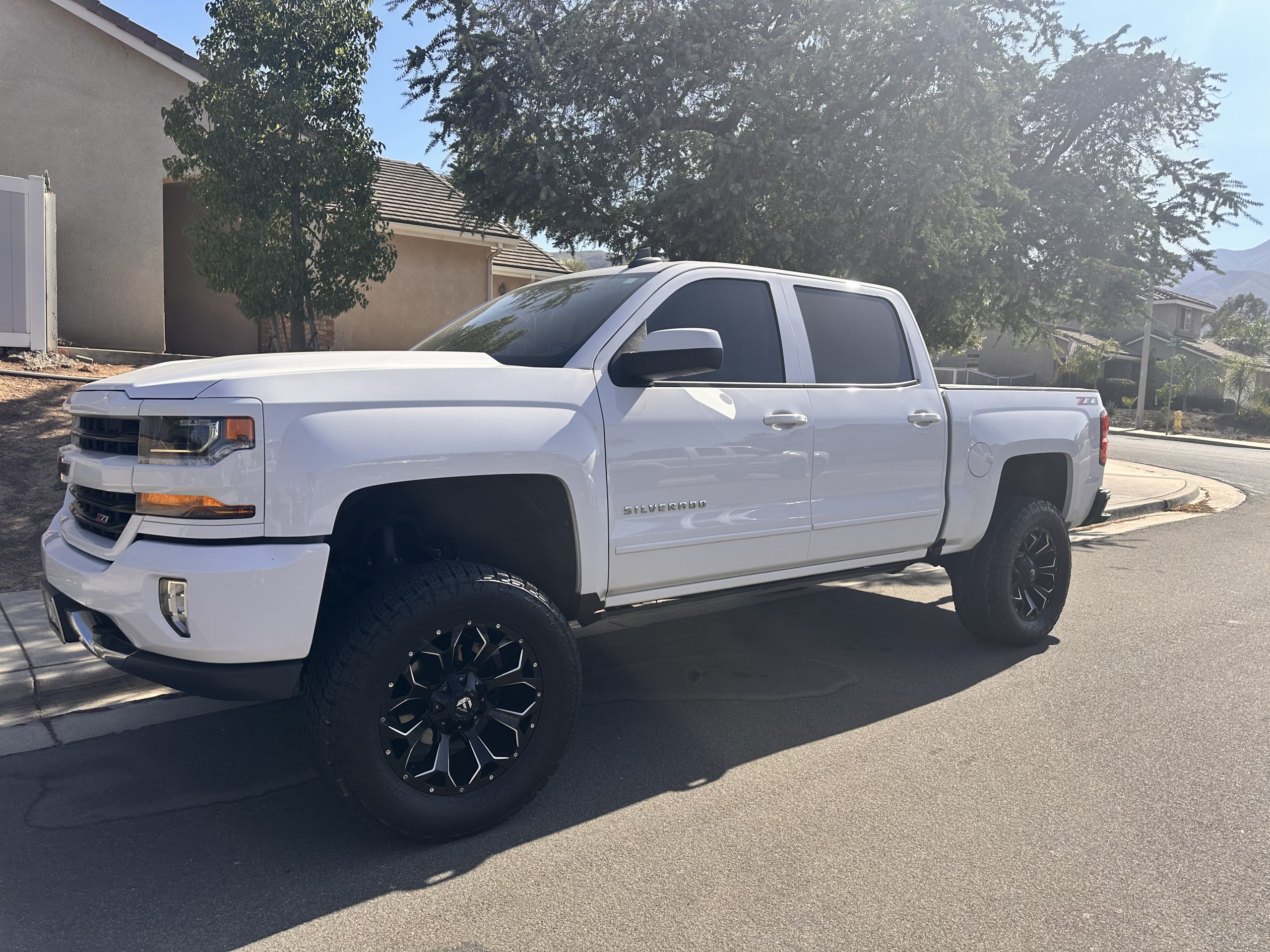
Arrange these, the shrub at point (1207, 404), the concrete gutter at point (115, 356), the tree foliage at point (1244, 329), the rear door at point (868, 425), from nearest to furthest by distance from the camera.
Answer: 1. the rear door at point (868, 425)
2. the concrete gutter at point (115, 356)
3. the shrub at point (1207, 404)
4. the tree foliage at point (1244, 329)

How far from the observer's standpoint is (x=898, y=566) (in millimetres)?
5348

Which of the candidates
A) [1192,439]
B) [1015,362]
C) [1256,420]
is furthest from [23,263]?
[1015,362]

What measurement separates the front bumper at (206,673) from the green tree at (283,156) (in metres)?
7.11

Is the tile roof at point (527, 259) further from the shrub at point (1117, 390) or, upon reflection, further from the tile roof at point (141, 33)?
the shrub at point (1117, 390)

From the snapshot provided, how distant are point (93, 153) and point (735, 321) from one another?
12.0m

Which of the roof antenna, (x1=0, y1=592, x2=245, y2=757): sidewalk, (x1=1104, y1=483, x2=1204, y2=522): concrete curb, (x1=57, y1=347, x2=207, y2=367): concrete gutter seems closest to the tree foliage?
(x1=1104, y1=483, x2=1204, y2=522): concrete curb

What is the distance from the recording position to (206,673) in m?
3.06

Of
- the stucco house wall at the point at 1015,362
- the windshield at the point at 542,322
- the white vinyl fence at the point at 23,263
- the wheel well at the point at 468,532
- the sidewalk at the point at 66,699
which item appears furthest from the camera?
the stucco house wall at the point at 1015,362

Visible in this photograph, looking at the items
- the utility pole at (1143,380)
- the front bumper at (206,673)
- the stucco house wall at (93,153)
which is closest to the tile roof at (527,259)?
the stucco house wall at (93,153)

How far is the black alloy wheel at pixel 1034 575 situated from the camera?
582cm

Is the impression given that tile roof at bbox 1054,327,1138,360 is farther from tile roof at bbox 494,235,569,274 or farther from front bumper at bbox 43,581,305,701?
front bumper at bbox 43,581,305,701

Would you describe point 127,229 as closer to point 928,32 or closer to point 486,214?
point 486,214

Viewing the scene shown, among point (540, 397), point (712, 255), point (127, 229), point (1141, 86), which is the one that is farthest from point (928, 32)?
point (127, 229)

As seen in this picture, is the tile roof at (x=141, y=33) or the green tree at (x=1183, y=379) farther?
the green tree at (x=1183, y=379)
